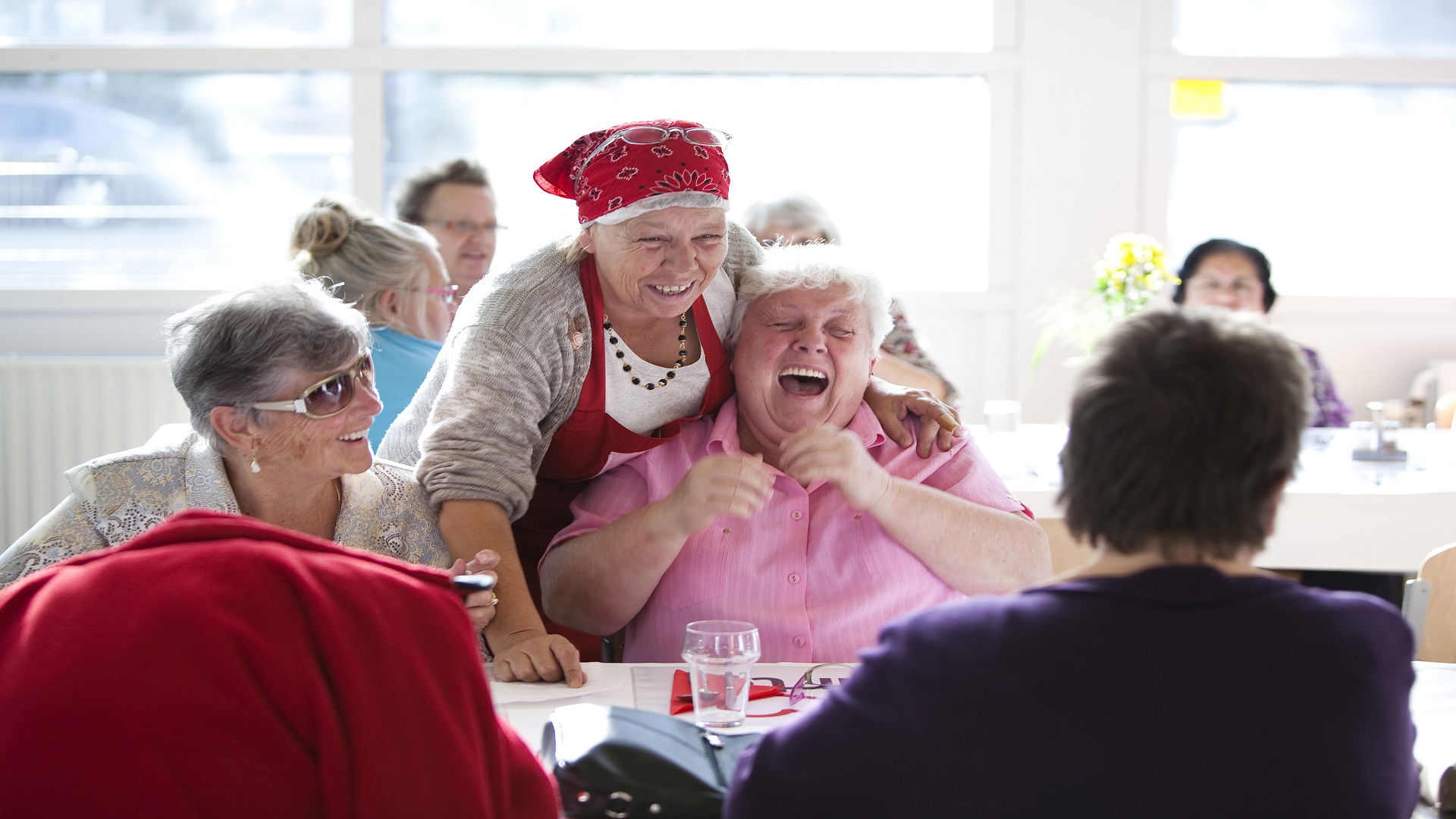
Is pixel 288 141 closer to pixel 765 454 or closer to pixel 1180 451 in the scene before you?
pixel 765 454

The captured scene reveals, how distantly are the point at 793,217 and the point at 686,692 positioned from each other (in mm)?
2759

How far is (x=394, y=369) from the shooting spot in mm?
3080

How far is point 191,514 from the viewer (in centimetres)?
113

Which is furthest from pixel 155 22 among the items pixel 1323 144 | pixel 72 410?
pixel 1323 144

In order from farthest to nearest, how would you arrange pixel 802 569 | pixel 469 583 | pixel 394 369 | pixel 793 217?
pixel 793 217 < pixel 394 369 < pixel 802 569 < pixel 469 583

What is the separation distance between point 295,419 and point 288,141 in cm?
393

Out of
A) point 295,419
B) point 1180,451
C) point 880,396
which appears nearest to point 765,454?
point 880,396

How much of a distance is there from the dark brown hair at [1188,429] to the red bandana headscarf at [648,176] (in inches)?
43.9

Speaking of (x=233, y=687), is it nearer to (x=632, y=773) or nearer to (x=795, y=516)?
(x=632, y=773)

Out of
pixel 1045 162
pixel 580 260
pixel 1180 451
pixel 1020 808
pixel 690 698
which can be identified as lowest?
pixel 690 698

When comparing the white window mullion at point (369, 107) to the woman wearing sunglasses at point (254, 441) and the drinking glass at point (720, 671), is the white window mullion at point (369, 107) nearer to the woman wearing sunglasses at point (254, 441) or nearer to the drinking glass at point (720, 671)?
the woman wearing sunglasses at point (254, 441)

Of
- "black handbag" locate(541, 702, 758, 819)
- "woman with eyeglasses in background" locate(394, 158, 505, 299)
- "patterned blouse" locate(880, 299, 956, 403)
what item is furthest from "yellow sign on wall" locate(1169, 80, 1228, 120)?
"black handbag" locate(541, 702, 758, 819)

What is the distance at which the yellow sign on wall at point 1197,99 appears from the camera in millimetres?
5258

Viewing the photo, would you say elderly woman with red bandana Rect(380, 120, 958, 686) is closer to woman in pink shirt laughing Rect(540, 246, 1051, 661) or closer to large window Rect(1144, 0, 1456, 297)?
woman in pink shirt laughing Rect(540, 246, 1051, 661)
